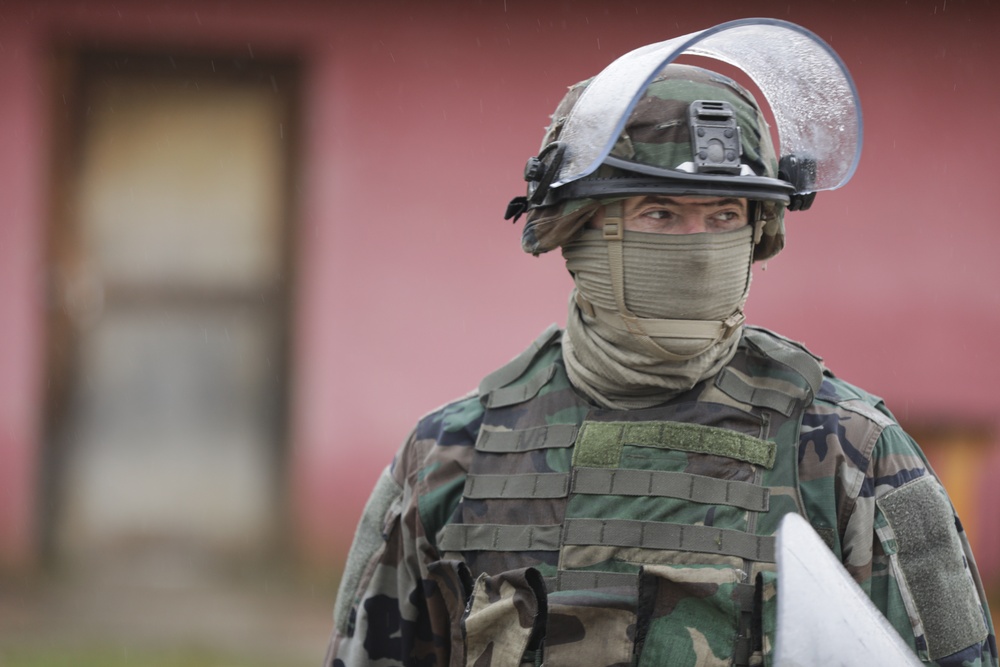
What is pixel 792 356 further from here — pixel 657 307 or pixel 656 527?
pixel 656 527

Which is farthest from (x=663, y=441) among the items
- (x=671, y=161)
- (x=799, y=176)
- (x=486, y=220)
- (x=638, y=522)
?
(x=486, y=220)

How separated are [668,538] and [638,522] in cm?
6

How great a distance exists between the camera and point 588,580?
2008 mm

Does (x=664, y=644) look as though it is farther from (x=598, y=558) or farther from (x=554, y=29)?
(x=554, y=29)

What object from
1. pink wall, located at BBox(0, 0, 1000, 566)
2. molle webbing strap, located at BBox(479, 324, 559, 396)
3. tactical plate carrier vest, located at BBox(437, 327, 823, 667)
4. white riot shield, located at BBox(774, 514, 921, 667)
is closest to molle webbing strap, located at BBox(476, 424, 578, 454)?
tactical plate carrier vest, located at BBox(437, 327, 823, 667)

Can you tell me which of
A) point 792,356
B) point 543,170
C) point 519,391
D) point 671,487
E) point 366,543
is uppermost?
point 543,170

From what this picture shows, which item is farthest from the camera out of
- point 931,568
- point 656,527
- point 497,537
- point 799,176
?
point 799,176

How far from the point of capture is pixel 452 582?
7.03ft

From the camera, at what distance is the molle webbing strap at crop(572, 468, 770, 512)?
1.97 metres

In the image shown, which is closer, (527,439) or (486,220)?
(527,439)

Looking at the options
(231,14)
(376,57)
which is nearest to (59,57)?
(231,14)

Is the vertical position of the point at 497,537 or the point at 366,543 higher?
the point at 497,537

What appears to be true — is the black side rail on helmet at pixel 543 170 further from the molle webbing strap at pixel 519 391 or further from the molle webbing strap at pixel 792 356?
the molle webbing strap at pixel 792 356

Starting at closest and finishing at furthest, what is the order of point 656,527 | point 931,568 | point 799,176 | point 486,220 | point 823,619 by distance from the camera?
1. point 823,619
2. point 931,568
3. point 656,527
4. point 799,176
5. point 486,220
